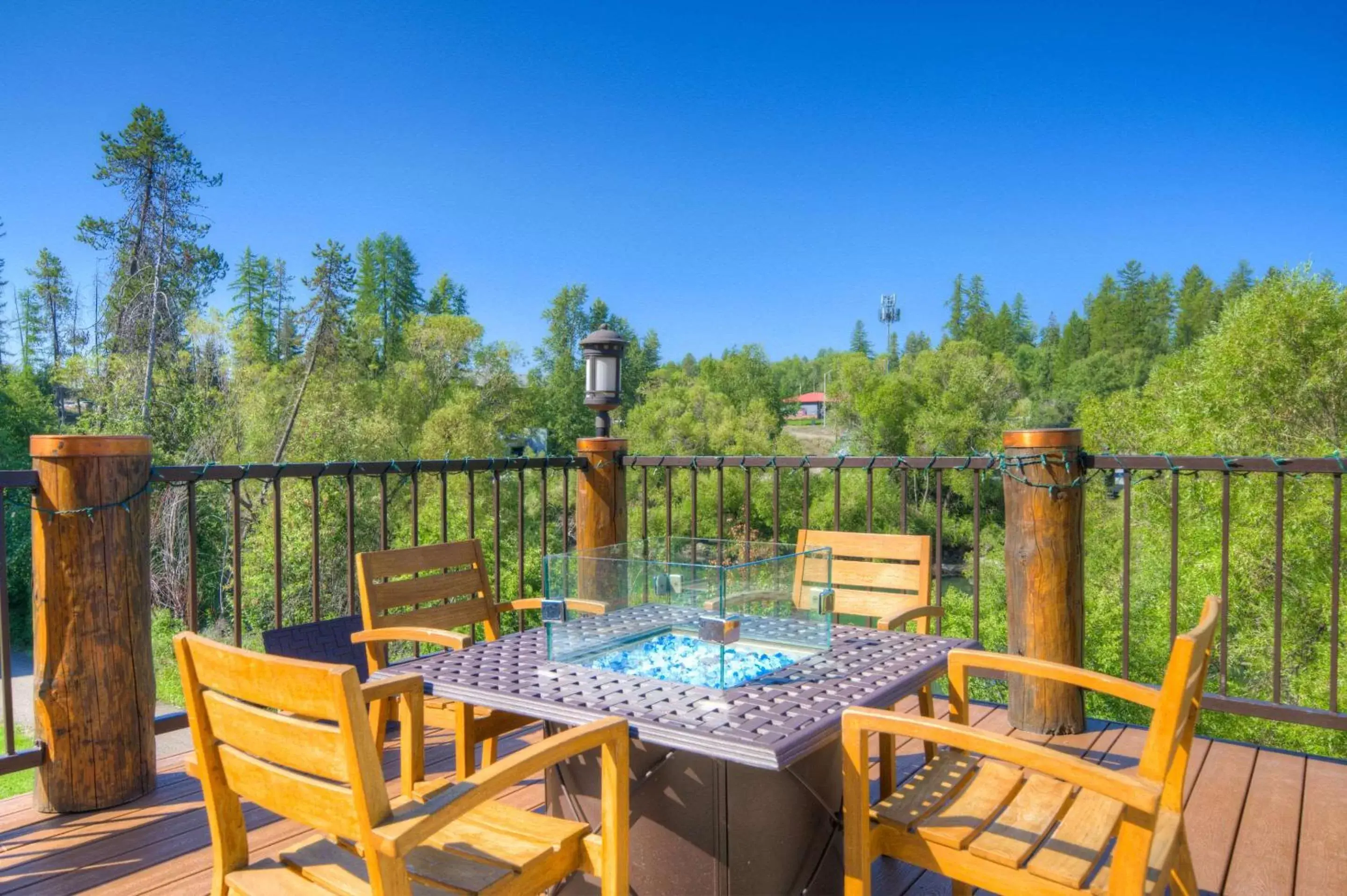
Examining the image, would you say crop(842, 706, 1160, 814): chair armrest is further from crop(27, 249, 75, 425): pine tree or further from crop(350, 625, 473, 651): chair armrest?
crop(27, 249, 75, 425): pine tree

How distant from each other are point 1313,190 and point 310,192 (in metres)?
34.7

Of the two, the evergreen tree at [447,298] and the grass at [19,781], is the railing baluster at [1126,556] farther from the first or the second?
the evergreen tree at [447,298]

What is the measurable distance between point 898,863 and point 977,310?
4270cm

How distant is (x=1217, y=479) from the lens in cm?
1493

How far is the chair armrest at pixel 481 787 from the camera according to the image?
3.77 feet

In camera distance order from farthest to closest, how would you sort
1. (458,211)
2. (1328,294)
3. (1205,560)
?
(458,211) < (1328,294) < (1205,560)

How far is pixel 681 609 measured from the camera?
76.9 inches

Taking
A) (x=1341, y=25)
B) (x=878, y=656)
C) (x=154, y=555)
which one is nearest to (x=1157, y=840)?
(x=878, y=656)

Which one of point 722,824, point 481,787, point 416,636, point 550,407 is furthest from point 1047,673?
point 550,407

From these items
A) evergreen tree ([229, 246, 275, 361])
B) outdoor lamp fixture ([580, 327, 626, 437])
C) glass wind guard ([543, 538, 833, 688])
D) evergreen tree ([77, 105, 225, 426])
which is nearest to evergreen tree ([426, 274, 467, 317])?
evergreen tree ([229, 246, 275, 361])

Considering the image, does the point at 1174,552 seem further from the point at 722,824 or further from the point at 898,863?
the point at 722,824

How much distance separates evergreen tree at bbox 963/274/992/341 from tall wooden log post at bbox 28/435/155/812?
1637 inches

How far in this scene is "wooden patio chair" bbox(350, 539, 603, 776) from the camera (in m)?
2.17

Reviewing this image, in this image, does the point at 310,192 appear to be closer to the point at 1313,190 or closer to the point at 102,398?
the point at 102,398
